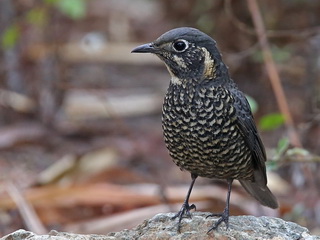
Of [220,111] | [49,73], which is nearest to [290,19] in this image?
[49,73]

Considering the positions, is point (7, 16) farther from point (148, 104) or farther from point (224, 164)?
point (224, 164)

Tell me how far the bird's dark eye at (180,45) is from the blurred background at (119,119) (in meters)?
1.15

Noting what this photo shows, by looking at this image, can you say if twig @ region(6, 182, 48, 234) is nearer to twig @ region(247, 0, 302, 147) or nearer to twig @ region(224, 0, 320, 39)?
twig @ region(247, 0, 302, 147)

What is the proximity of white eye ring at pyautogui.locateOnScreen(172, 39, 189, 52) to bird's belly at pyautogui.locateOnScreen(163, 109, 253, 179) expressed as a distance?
395 millimetres

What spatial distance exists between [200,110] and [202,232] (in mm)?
686

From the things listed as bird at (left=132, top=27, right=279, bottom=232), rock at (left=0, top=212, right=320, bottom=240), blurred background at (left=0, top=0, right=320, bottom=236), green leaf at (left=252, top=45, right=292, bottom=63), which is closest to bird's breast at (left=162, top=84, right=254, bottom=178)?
bird at (left=132, top=27, right=279, bottom=232)

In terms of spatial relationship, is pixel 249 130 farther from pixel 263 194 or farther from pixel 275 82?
pixel 275 82

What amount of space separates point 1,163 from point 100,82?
3027 millimetres

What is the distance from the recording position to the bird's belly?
4.38 m

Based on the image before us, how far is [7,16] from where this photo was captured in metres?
9.12

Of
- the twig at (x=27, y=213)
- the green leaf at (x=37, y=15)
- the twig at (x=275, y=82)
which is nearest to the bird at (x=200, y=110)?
the twig at (x=275, y=82)

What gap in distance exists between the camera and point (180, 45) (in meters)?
4.47

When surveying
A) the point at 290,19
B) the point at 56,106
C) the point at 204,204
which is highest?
the point at 290,19

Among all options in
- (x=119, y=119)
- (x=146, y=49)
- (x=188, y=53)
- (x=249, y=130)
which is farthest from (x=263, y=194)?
(x=119, y=119)
